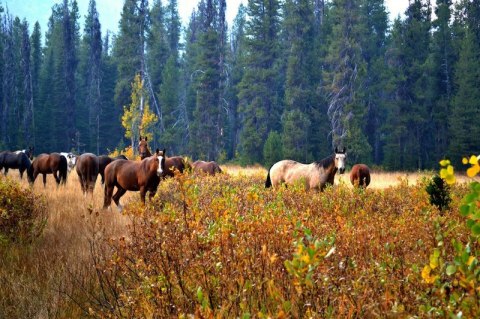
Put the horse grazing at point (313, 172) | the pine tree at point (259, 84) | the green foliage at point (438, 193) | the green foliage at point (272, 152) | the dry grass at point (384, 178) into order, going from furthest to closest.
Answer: the pine tree at point (259, 84)
the green foliage at point (272, 152)
the dry grass at point (384, 178)
the horse grazing at point (313, 172)
the green foliage at point (438, 193)

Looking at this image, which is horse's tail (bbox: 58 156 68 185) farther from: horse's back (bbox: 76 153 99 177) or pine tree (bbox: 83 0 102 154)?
pine tree (bbox: 83 0 102 154)

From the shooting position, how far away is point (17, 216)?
26.2 ft

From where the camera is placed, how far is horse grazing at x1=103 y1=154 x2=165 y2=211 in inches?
462

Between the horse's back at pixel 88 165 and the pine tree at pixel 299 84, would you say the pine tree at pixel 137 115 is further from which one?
the horse's back at pixel 88 165

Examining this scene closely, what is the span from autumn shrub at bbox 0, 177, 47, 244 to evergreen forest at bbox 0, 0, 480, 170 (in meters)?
27.2

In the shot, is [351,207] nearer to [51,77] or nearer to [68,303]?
[68,303]

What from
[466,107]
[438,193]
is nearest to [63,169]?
[438,193]

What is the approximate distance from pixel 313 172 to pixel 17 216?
25.7 ft

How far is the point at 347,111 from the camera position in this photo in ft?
118

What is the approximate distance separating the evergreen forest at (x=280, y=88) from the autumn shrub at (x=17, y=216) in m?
27.2

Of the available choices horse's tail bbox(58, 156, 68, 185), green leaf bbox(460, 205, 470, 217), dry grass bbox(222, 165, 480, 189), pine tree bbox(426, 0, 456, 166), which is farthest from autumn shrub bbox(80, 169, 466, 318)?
pine tree bbox(426, 0, 456, 166)

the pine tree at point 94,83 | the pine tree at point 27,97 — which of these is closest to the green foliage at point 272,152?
the pine tree at point 94,83

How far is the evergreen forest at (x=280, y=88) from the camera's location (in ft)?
120

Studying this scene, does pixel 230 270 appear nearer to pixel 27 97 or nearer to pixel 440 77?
pixel 440 77
